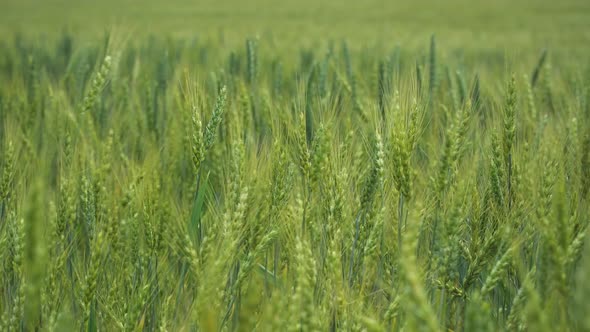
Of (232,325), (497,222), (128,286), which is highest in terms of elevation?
(497,222)

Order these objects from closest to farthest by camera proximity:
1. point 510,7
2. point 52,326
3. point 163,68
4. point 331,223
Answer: point 52,326 < point 331,223 < point 163,68 < point 510,7

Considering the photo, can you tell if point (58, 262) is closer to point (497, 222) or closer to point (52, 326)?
point (52, 326)

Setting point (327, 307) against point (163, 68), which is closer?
point (327, 307)

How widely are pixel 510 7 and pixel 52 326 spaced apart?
74.2 ft

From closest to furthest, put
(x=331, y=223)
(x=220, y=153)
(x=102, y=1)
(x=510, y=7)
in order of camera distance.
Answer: (x=331, y=223)
(x=220, y=153)
(x=510, y=7)
(x=102, y=1)

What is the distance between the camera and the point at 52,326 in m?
1.08

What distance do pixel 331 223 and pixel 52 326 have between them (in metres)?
0.64

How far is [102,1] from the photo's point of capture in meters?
26.0

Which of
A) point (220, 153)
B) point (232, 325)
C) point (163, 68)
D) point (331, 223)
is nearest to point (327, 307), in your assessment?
point (331, 223)

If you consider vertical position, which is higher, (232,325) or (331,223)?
(331,223)

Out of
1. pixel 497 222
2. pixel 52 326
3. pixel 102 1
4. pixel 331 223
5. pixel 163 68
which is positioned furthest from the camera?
pixel 102 1

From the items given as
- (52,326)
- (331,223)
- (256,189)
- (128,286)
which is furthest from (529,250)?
(52,326)

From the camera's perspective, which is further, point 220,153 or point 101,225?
point 220,153

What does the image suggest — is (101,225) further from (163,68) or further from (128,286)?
(163,68)
